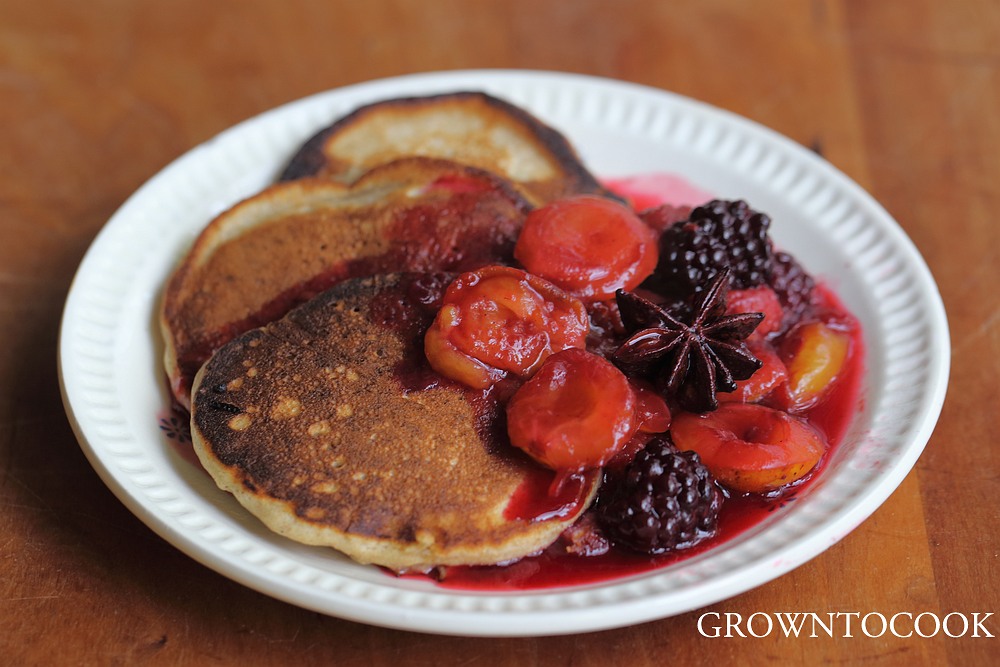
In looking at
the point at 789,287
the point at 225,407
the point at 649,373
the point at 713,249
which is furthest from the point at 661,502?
the point at 225,407

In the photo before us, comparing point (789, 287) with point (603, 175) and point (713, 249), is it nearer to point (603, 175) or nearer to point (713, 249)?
point (713, 249)

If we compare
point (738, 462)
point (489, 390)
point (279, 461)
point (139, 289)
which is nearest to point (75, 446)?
point (139, 289)

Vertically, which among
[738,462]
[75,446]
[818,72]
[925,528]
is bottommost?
[75,446]

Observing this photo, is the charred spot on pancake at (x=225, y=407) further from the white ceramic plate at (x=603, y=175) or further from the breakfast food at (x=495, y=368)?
the white ceramic plate at (x=603, y=175)

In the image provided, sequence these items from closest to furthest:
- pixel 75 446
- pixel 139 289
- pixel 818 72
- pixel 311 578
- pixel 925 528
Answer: pixel 311 578 < pixel 925 528 < pixel 75 446 < pixel 139 289 < pixel 818 72

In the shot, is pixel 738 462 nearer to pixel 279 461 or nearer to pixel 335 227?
pixel 279 461

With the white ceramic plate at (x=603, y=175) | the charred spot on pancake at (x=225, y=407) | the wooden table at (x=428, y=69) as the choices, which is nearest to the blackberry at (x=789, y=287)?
the white ceramic plate at (x=603, y=175)
